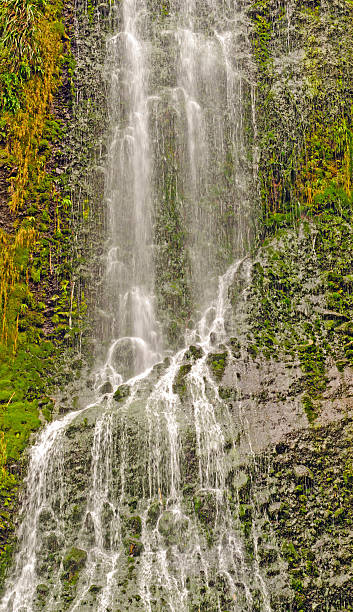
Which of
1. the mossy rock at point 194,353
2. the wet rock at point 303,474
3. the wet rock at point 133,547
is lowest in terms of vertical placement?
the wet rock at point 133,547

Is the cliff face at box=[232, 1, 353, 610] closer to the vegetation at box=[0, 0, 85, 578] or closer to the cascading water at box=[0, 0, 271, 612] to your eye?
the cascading water at box=[0, 0, 271, 612]

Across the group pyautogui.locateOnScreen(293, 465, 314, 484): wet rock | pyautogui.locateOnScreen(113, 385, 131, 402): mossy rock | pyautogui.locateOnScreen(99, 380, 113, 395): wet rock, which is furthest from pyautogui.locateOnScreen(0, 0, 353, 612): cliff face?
pyautogui.locateOnScreen(99, 380, 113, 395): wet rock

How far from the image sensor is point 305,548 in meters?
8.92

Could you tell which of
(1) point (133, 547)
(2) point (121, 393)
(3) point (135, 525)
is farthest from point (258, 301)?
(1) point (133, 547)

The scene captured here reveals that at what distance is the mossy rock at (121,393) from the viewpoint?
34.3ft

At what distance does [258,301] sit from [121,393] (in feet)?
10.6

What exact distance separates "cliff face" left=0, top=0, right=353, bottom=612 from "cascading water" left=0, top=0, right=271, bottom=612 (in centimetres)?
8

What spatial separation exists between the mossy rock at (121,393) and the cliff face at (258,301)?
1.21ft

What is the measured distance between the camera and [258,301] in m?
12.0

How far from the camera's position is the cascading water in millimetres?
8906

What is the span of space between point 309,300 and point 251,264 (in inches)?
58.4

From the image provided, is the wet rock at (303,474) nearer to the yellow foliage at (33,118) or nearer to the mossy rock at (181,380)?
the mossy rock at (181,380)

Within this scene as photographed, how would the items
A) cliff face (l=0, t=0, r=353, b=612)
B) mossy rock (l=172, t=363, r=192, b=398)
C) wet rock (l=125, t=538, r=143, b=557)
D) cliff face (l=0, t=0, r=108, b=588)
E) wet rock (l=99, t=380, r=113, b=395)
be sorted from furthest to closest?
cliff face (l=0, t=0, r=108, b=588), wet rock (l=99, t=380, r=113, b=395), mossy rock (l=172, t=363, r=192, b=398), cliff face (l=0, t=0, r=353, b=612), wet rock (l=125, t=538, r=143, b=557)

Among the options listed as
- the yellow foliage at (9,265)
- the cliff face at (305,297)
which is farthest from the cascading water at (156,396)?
the yellow foliage at (9,265)
